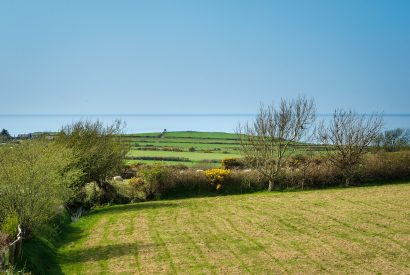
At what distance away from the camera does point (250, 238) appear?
836 inches

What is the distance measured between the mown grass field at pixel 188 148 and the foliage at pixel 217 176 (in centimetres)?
812

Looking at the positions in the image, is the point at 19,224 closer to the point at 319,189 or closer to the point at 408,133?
the point at 319,189

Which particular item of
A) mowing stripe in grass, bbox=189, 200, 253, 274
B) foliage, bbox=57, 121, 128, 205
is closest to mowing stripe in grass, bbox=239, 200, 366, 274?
mowing stripe in grass, bbox=189, 200, 253, 274

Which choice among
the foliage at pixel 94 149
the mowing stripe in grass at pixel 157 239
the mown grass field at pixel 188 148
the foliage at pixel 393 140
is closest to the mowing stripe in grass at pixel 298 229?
the mowing stripe in grass at pixel 157 239

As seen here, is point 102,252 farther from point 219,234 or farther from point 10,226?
point 219,234

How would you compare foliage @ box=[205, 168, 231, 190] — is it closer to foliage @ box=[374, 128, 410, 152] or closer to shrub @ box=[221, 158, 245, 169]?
shrub @ box=[221, 158, 245, 169]

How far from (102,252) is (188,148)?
5566cm

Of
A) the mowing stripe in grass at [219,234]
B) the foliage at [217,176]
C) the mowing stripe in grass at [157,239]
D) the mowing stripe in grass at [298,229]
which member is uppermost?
the foliage at [217,176]

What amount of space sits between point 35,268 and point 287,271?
908 cm

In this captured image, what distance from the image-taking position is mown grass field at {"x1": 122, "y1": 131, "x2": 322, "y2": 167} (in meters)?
58.3

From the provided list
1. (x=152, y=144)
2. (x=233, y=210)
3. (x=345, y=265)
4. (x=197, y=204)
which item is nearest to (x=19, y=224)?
(x=345, y=265)

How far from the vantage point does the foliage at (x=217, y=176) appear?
132 ft

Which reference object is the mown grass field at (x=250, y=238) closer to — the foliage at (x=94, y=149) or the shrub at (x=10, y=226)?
the shrub at (x=10, y=226)

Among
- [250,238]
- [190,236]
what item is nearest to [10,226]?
[190,236]
